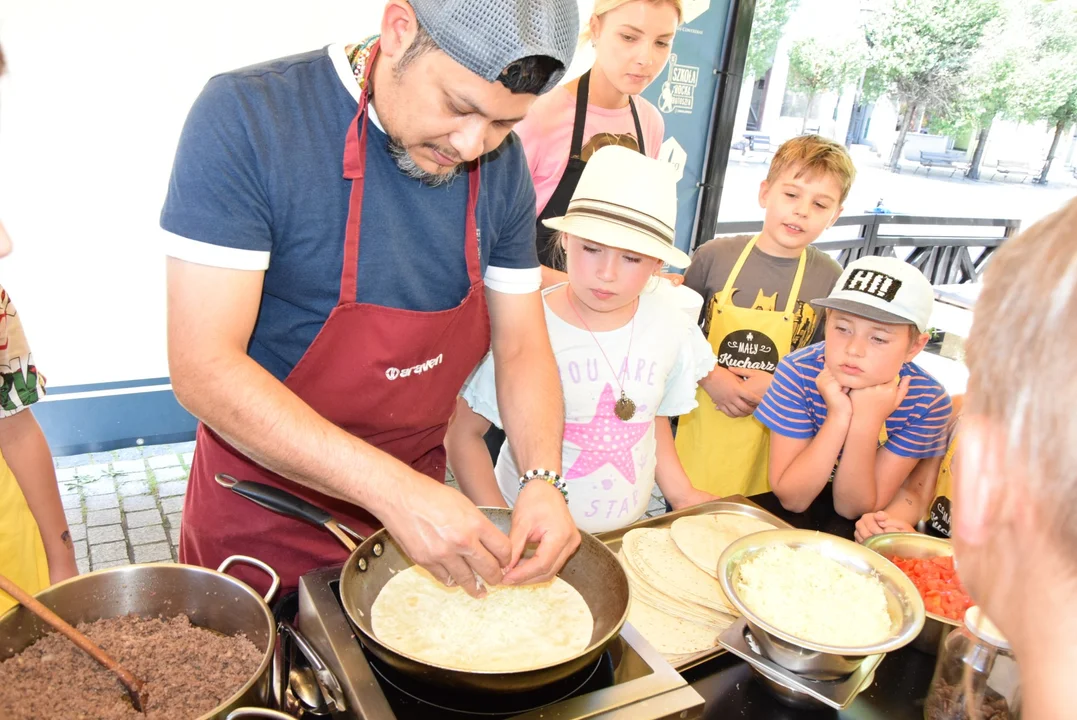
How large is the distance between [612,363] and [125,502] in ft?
9.59

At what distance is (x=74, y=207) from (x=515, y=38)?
11.4 ft

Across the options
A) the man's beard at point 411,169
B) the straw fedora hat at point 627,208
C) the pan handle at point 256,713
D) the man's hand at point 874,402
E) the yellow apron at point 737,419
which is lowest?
the yellow apron at point 737,419

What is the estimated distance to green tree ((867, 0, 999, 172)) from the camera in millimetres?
5336

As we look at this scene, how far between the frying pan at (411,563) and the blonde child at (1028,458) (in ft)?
1.75

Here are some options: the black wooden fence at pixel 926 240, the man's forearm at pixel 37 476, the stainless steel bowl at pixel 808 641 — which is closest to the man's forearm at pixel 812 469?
the stainless steel bowl at pixel 808 641

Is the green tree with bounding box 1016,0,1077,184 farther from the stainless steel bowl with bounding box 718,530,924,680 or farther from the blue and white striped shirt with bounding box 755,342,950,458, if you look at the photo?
the stainless steel bowl with bounding box 718,530,924,680

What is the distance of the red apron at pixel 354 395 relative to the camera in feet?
4.76

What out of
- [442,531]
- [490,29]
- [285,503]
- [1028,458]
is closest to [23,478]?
[285,503]

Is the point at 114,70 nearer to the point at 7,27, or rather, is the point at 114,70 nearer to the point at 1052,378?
the point at 7,27

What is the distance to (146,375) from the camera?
420 centimetres

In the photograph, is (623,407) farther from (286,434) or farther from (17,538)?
(17,538)

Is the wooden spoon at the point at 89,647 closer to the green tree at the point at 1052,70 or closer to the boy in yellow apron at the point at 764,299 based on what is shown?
the boy in yellow apron at the point at 764,299

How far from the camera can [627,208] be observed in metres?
2.06

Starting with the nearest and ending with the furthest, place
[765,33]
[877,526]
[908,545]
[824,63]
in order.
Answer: [908,545] → [877,526] → [765,33] → [824,63]
